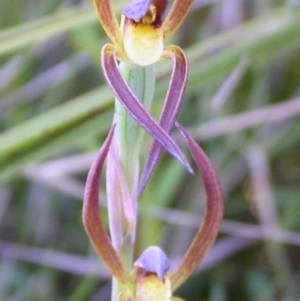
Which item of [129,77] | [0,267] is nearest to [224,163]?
[0,267]

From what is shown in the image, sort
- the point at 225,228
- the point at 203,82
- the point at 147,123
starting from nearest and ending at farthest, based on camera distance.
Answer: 1. the point at 147,123
2. the point at 203,82
3. the point at 225,228

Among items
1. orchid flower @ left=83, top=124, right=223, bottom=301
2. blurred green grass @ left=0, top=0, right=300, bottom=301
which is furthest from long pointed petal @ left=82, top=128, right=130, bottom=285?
blurred green grass @ left=0, top=0, right=300, bottom=301

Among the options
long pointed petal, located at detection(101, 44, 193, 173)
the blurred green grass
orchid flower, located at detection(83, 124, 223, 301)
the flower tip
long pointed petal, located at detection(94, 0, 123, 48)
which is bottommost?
orchid flower, located at detection(83, 124, 223, 301)

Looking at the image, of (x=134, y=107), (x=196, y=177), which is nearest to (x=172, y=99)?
(x=134, y=107)

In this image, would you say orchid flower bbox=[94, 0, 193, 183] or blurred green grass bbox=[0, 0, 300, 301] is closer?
orchid flower bbox=[94, 0, 193, 183]

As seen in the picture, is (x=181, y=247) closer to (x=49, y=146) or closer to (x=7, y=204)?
(x=7, y=204)

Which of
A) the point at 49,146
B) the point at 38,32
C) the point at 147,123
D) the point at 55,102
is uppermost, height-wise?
the point at 55,102

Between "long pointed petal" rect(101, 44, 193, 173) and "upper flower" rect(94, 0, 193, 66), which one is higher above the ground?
"upper flower" rect(94, 0, 193, 66)

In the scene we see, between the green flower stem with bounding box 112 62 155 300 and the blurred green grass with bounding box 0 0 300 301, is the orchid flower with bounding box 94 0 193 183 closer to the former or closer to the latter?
the green flower stem with bounding box 112 62 155 300
